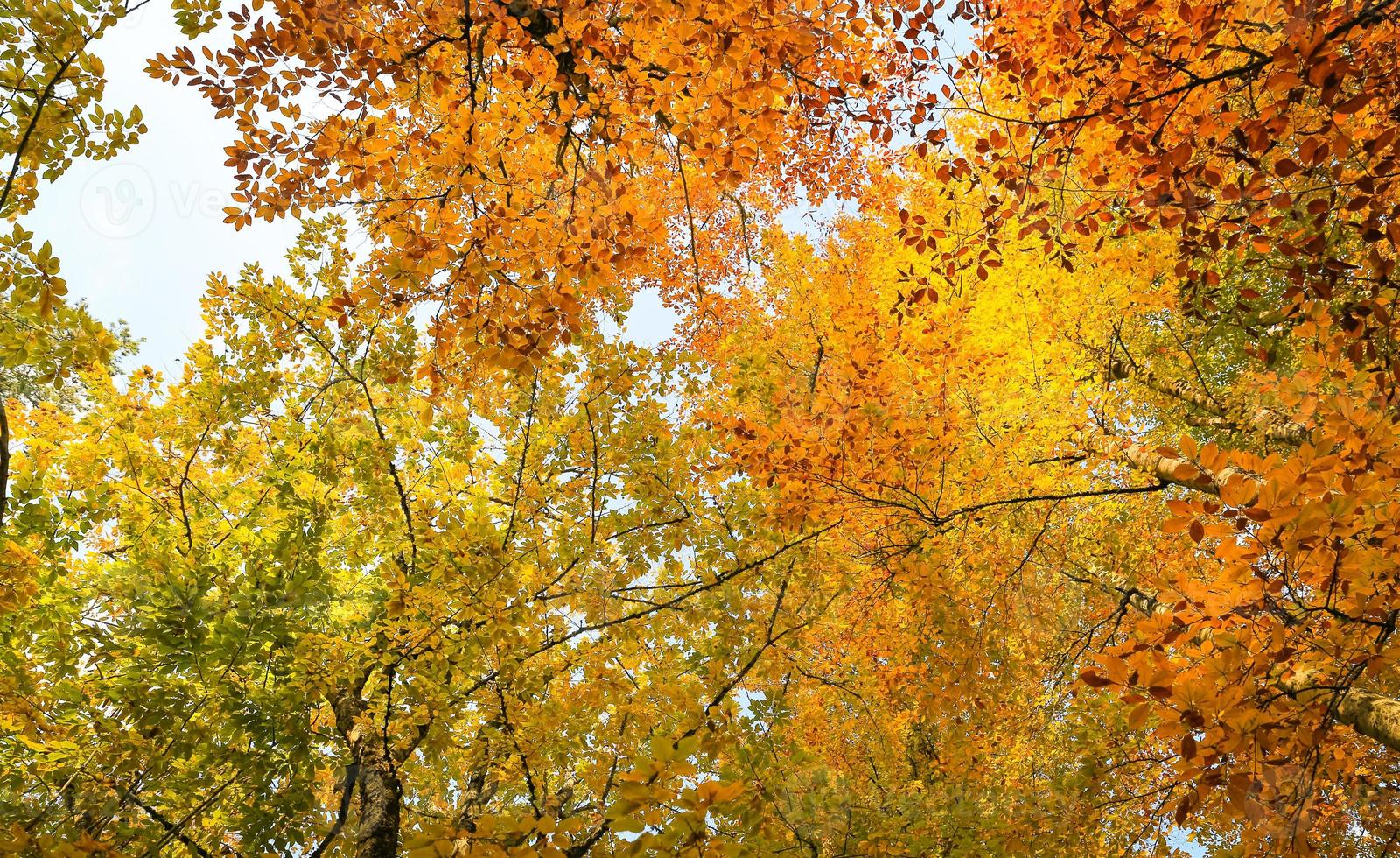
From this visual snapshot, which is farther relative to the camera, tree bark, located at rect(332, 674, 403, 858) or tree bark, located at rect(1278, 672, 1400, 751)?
tree bark, located at rect(332, 674, 403, 858)

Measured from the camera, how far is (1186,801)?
200 centimetres

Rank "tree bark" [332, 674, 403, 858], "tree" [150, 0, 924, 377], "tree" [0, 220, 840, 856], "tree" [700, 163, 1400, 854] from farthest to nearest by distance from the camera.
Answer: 1. "tree bark" [332, 674, 403, 858]
2. "tree" [0, 220, 840, 856]
3. "tree" [150, 0, 924, 377]
4. "tree" [700, 163, 1400, 854]

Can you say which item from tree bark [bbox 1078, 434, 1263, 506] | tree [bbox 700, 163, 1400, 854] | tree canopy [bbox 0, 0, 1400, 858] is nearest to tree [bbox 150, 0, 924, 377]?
tree canopy [bbox 0, 0, 1400, 858]

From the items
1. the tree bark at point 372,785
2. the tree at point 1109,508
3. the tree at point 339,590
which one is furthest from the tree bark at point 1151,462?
the tree bark at point 372,785

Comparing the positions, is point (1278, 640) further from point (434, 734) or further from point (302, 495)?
point (302, 495)

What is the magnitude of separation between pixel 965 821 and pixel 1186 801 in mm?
3212

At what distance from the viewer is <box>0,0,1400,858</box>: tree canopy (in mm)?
2449

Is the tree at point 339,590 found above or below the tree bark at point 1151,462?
below

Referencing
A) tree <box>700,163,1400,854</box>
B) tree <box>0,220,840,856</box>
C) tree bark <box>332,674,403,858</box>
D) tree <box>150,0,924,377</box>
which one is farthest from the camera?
tree bark <box>332,674,403,858</box>

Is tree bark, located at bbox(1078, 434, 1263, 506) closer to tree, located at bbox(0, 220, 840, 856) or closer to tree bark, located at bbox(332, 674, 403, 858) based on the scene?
tree, located at bbox(0, 220, 840, 856)

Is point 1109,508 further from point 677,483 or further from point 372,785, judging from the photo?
point 372,785

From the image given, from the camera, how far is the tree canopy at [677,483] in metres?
2.45

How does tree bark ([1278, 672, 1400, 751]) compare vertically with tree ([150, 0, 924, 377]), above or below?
below

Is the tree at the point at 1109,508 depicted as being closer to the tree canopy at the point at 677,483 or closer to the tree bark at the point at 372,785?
the tree canopy at the point at 677,483
